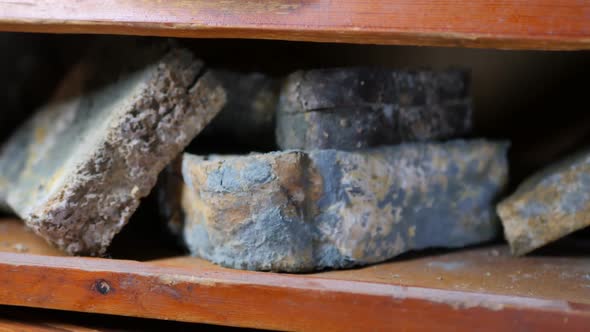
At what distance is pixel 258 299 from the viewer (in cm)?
85

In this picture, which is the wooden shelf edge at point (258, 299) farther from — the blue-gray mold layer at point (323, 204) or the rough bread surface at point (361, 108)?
the rough bread surface at point (361, 108)

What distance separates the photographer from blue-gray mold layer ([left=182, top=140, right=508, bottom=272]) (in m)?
0.92

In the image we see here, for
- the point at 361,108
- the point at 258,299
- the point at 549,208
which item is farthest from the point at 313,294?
the point at 549,208

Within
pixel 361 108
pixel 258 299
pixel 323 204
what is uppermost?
pixel 361 108

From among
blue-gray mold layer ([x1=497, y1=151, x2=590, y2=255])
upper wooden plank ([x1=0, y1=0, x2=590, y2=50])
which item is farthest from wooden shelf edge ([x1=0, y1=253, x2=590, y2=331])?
upper wooden plank ([x1=0, y1=0, x2=590, y2=50])

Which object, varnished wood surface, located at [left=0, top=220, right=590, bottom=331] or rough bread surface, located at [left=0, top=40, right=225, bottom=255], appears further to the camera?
rough bread surface, located at [left=0, top=40, right=225, bottom=255]

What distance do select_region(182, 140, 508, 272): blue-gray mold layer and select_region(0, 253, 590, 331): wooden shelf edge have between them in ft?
0.21

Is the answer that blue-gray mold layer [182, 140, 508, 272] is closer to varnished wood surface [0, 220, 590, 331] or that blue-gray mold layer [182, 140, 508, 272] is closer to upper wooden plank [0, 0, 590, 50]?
varnished wood surface [0, 220, 590, 331]

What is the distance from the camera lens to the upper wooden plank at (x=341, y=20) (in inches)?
32.2

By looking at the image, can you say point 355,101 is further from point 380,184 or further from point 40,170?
point 40,170

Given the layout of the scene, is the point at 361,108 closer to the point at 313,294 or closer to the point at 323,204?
the point at 323,204

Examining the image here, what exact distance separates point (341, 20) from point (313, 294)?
357mm

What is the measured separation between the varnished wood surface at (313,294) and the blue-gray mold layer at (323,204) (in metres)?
0.04

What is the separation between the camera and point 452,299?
0.81m
